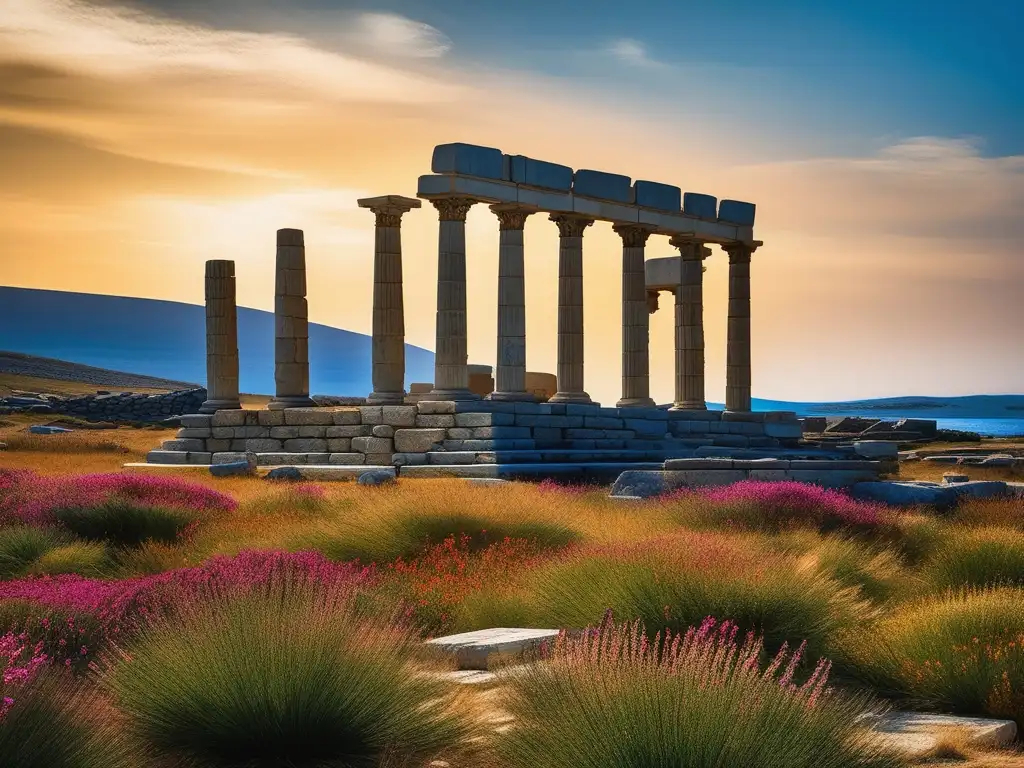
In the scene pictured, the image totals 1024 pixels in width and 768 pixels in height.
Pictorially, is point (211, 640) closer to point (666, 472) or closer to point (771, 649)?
point (771, 649)

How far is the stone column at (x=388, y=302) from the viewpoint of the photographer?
3259 cm

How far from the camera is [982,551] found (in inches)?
516

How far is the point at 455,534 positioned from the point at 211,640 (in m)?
6.98

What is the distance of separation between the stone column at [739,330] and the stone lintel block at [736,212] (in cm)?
83

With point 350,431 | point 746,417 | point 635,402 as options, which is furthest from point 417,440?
point 746,417

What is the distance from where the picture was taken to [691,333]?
1575 inches

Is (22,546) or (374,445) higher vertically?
(374,445)

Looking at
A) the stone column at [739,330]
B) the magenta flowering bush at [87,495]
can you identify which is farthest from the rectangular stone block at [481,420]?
the stone column at [739,330]

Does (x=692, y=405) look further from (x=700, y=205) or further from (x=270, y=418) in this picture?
(x=270, y=418)

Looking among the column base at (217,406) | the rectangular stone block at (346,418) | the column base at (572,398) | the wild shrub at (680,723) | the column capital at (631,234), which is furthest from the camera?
the column capital at (631,234)

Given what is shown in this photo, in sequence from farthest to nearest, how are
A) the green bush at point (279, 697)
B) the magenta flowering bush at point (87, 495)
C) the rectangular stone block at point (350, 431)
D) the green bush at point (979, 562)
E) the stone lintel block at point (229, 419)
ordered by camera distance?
the stone lintel block at point (229, 419) → the rectangular stone block at point (350, 431) → the magenta flowering bush at point (87, 495) → the green bush at point (979, 562) → the green bush at point (279, 697)

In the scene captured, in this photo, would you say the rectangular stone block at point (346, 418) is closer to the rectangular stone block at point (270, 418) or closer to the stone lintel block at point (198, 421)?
the rectangular stone block at point (270, 418)

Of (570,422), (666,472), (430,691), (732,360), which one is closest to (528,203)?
(570,422)

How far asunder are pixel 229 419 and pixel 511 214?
30.3ft
